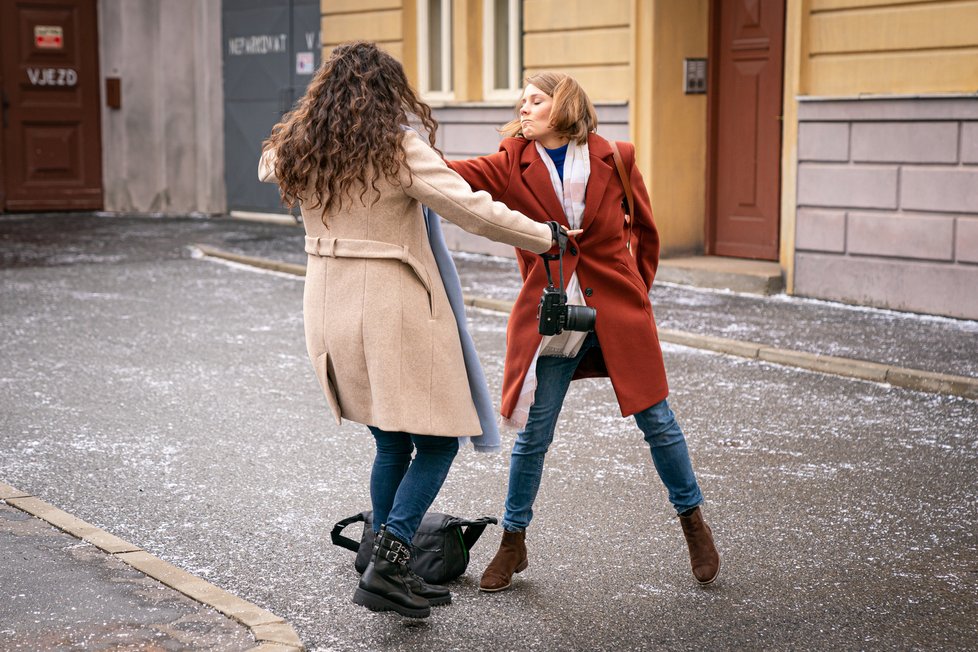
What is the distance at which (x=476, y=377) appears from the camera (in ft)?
14.8

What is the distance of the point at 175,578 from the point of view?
457cm

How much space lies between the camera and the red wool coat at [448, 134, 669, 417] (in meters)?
4.67

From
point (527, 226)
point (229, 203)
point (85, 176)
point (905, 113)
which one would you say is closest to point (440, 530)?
point (527, 226)

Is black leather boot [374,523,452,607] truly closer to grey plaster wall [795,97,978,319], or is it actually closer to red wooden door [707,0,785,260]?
grey plaster wall [795,97,978,319]

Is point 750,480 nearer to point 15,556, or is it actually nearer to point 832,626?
point 832,626

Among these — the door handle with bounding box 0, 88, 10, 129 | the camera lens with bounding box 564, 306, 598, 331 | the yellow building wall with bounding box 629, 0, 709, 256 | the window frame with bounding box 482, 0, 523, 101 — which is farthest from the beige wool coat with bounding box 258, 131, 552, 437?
the door handle with bounding box 0, 88, 10, 129

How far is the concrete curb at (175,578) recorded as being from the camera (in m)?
4.10

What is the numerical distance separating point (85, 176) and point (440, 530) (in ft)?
55.9

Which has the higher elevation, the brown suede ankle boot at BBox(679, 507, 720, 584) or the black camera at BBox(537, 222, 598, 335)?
the black camera at BBox(537, 222, 598, 335)

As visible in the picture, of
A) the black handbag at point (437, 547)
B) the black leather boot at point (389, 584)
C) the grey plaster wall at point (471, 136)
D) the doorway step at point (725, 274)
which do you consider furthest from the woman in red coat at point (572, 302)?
the grey plaster wall at point (471, 136)

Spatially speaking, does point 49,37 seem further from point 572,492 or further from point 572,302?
point 572,302

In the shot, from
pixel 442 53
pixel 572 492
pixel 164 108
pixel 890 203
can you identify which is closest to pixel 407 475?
pixel 572 492

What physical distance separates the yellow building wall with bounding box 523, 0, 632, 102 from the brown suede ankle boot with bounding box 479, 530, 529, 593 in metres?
9.04

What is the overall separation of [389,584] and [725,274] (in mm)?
8325
